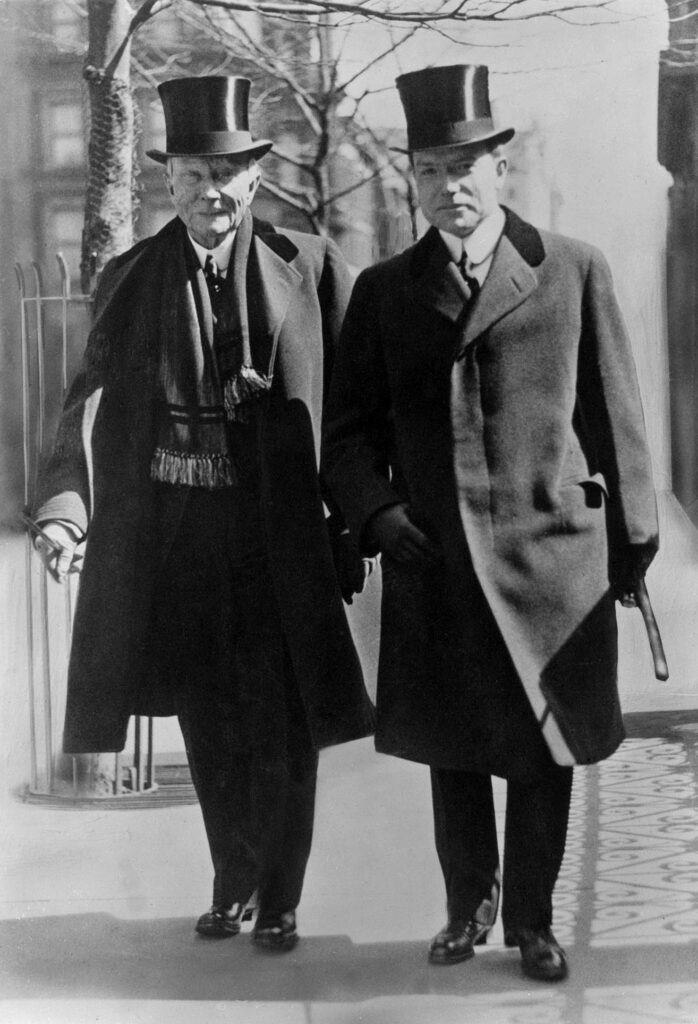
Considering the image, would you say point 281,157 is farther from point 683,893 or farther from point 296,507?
point 683,893

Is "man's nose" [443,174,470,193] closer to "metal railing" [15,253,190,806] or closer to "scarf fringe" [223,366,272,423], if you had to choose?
"scarf fringe" [223,366,272,423]

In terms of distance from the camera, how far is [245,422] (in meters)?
3.58

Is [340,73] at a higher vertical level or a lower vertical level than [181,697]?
higher

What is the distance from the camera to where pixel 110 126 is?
12.4 ft

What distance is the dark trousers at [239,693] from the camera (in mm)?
3592

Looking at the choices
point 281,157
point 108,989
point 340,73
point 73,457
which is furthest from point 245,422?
point 108,989

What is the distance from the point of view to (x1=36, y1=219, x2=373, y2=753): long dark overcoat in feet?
11.7

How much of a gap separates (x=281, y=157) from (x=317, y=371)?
609 mm

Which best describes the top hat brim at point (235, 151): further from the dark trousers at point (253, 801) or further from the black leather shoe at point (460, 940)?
→ the black leather shoe at point (460, 940)

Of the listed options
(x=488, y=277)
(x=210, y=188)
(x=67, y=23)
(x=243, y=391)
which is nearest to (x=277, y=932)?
(x=243, y=391)

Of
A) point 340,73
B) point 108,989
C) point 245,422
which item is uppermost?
point 340,73

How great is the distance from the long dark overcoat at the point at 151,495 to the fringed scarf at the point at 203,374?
40 millimetres

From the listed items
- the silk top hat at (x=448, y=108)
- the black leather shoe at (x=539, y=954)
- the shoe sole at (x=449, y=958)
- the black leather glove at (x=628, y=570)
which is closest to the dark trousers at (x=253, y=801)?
the shoe sole at (x=449, y=958)

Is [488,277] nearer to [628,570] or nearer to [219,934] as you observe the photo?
[628,570]
